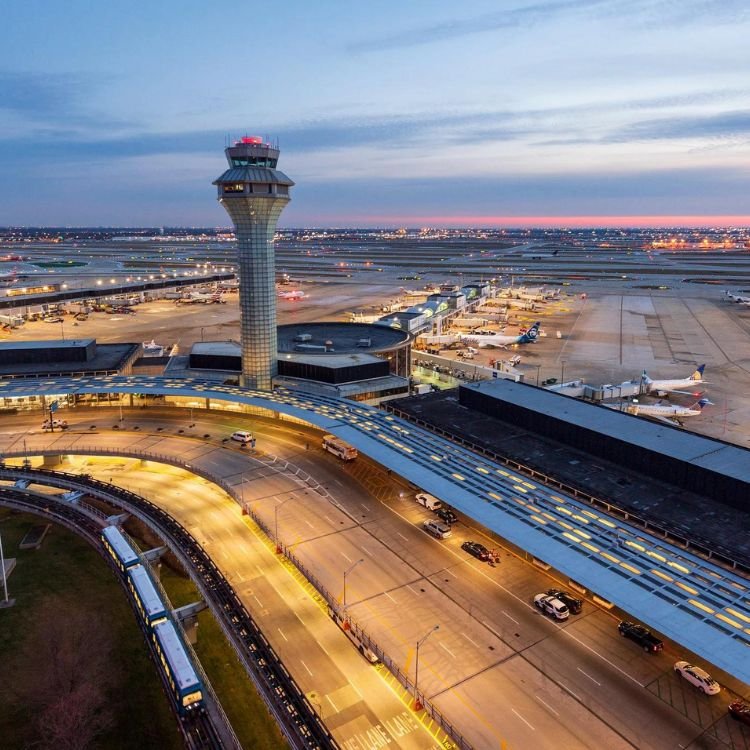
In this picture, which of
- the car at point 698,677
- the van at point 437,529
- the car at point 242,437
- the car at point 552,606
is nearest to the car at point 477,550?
the van at point 437,529

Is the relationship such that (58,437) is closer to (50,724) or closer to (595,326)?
(50,724)

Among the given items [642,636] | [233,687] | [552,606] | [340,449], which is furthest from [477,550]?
[340,449]

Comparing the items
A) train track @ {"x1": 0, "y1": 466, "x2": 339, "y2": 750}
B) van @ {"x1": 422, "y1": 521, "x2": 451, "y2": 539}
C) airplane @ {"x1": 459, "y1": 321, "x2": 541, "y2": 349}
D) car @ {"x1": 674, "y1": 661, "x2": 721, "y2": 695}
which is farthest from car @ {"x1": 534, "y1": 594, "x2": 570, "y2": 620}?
airplane @ {"x1": 459, "y1": 321, "x2": 541, "y2": 349}

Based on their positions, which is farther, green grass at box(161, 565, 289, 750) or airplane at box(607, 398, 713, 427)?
airplane at box(607, 398, 713, 427)

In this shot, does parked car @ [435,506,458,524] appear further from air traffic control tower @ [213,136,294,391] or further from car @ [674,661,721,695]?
air traffic control tower @ [213,136,294,391]

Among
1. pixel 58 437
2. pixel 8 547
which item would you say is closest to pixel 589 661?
pixel 8 547

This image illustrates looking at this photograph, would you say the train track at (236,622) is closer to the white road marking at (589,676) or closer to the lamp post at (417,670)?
the lamp post at (417,670)
